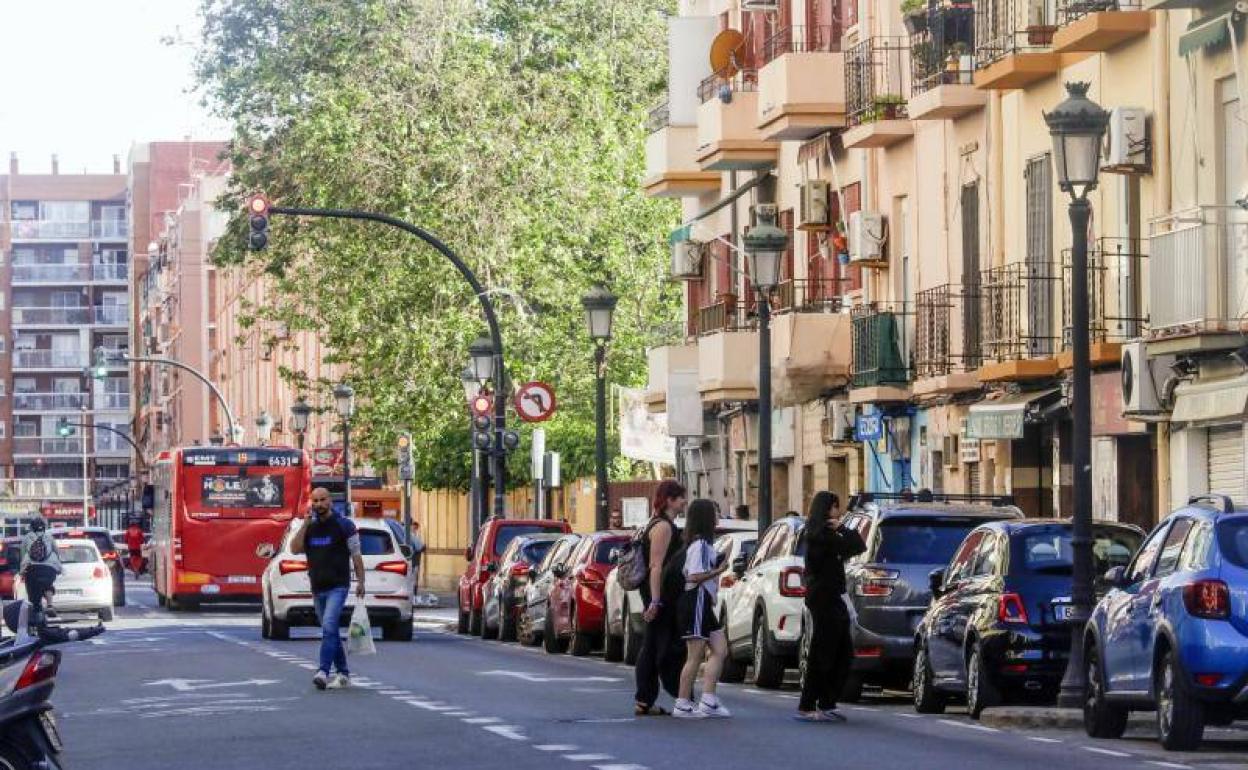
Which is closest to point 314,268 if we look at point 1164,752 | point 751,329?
point 751,329

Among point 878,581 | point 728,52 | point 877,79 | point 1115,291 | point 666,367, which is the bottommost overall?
point 878,581

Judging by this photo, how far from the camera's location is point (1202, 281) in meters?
31.2

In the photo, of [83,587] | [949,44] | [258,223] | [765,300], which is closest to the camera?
[765,300]

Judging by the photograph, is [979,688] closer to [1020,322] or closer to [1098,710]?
[1098,710]

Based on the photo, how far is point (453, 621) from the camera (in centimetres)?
5559

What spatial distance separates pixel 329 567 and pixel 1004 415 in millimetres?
11416

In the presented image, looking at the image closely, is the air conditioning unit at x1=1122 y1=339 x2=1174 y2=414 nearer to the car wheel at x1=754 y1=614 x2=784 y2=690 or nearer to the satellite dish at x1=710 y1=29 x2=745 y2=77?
the car wheel at x1=754 y1=614 x2=784 y2=690

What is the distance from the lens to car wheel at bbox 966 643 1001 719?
2334 cm

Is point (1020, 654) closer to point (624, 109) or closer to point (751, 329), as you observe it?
point (751, 329)

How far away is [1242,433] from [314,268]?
3397 centimetres

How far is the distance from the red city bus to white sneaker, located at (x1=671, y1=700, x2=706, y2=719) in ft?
121

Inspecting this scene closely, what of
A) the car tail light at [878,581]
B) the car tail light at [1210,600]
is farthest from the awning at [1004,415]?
the car tail light at [1210,600]

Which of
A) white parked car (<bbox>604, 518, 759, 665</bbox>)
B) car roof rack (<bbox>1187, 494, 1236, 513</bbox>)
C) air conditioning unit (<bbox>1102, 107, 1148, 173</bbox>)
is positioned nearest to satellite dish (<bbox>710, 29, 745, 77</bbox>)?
white parked car (<bbox>604, 518, 759, 665</bbox>)

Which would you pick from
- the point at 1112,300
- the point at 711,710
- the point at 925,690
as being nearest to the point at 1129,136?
the point at 1112,300
